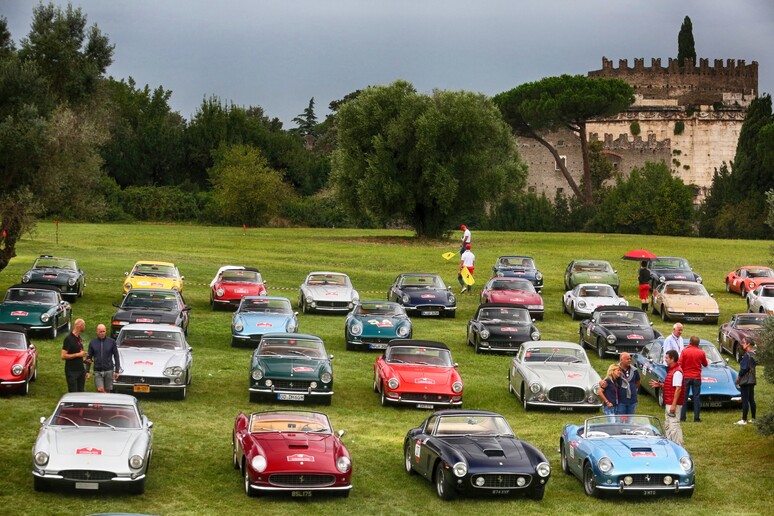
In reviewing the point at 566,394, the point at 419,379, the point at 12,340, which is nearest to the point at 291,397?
the point at 419,379

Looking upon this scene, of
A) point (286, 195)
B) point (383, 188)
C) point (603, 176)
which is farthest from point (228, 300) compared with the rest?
point (603, 176)

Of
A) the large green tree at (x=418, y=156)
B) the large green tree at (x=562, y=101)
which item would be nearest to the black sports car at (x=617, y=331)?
the large green tree at (x=418, y=156)

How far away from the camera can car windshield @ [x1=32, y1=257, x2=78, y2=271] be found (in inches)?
1602

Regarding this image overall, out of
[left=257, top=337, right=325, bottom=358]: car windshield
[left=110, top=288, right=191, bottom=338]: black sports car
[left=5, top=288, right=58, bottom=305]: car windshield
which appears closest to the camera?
[left=257, top=337, right=325, bottom=358]: car windshield

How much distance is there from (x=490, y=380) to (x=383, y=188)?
141ft

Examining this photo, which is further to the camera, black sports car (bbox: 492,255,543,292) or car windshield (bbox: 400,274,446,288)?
black sports car (bbox: 492,255,543,292)

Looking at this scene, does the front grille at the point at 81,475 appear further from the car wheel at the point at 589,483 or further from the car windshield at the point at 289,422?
the car wheel at the point at 589,483

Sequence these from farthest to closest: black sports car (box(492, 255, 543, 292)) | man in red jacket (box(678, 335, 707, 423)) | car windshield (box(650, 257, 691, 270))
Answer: car windshield (box(650, 257, 691, 270))
black sports car (box(492, 255, 543, 292))
man in red jacket (box(678, 335, 707, 423))

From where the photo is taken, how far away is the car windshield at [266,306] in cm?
3212

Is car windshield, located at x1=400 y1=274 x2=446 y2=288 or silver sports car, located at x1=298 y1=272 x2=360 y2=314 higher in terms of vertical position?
car windshield, located at x1=400 y1=274 x2=446 y2=288

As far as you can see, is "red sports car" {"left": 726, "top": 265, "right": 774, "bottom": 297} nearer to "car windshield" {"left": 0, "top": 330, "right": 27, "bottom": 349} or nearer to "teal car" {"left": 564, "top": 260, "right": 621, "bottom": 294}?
"teal car" {"left": 564, "top": 260, "right": 621, "bottom": 294}

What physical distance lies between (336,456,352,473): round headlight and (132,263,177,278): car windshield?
2325 cm

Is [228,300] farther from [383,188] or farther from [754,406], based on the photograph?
[383,188]

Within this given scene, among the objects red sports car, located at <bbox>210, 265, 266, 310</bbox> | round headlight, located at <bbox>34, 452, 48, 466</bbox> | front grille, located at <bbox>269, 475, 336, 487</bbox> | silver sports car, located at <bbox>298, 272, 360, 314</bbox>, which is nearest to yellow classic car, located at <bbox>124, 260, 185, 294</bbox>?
red sports car, located at <bbox>210, 265, 266, 310</bbox>
